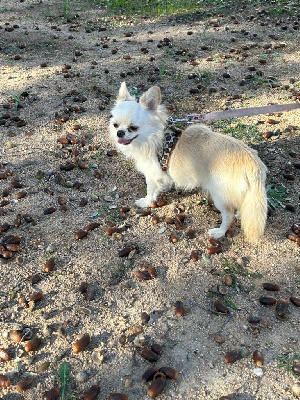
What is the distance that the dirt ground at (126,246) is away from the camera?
2754 mm

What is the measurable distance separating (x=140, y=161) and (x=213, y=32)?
654 centimetres

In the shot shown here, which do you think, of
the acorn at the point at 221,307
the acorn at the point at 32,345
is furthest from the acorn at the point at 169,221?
the acorn at the point at 32,345

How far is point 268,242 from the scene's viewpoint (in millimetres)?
3801

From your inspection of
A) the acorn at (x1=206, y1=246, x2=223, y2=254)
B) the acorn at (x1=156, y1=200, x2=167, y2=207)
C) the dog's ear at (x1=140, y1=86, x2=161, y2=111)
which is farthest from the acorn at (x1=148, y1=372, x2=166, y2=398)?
the dog's ear at (x1=140, y1=86, x2=161, y2=111)

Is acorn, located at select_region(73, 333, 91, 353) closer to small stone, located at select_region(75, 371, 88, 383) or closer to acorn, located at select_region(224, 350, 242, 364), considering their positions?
small stone, located at select_region(75, 371, 88, 383)

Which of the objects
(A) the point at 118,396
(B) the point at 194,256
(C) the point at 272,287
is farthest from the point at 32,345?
(C) the point at 272,287

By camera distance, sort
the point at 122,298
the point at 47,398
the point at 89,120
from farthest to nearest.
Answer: the point at 89,120, the point at 122,298, the point at 47,398

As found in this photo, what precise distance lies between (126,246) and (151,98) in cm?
159

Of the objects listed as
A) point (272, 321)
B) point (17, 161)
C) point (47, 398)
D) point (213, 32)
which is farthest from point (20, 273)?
point (213, 32)

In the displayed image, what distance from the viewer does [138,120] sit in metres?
3.77

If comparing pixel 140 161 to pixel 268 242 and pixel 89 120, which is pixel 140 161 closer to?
pixel 268 242

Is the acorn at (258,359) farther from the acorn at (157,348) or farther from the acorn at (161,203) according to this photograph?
the acorn at (161,203)

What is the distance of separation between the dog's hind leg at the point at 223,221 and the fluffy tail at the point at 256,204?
0.28 m

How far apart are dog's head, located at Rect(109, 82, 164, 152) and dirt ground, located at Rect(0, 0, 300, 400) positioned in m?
0.91
